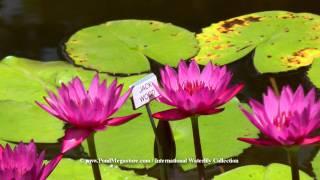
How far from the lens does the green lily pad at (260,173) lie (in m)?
1.32

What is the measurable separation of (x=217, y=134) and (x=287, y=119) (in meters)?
0.64

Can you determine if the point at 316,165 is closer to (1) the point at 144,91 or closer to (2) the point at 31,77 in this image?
(1) the point at 144,91

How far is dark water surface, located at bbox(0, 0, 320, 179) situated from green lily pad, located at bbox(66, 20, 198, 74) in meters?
0.11

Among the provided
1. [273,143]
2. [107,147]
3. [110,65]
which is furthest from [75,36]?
[273,143]

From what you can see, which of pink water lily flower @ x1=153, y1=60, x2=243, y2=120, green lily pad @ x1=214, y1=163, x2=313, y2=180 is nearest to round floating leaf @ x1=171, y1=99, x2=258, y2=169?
green lily pad @ x1=214, y1=163, x2=313, y2=180

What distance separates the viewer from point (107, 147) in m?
1.51

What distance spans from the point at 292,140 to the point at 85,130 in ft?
1.02

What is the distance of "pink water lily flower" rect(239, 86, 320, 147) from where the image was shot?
33.9 inches

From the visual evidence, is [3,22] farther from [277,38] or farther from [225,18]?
[277,38]

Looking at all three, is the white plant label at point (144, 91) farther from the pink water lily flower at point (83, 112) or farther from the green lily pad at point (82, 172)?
the green lily pad at point (82, 172)

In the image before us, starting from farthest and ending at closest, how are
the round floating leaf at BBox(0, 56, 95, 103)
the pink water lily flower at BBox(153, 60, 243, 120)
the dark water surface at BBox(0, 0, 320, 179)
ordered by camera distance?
the dark water surface at BBox(0, 0, 320, 179), the round floating leaf at BBox(0, 56, 95, 103), the pink water lily flower at BBox(153, 60, 243, 120)

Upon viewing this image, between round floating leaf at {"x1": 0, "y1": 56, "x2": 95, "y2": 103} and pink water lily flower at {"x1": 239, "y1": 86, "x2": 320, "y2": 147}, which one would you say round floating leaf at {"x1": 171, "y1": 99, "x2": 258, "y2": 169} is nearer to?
round floating leaf at {"x1": 0, "y1": 56, "x2": 95, "y2": 103}

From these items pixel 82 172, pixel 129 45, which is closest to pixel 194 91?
pixel 82 172

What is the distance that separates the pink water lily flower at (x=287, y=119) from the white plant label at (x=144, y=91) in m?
0.20
